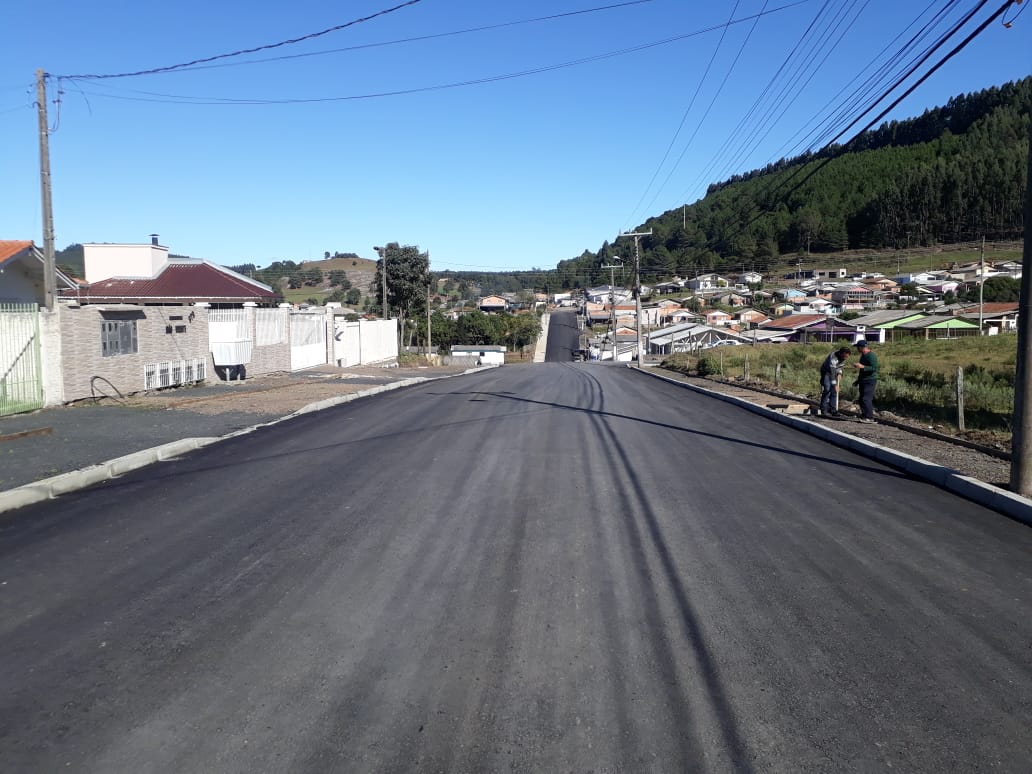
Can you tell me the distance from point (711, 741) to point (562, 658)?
99 cm

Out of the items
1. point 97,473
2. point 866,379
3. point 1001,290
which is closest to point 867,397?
point 866,379

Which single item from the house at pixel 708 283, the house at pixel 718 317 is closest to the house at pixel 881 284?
the house at pixel 718 317

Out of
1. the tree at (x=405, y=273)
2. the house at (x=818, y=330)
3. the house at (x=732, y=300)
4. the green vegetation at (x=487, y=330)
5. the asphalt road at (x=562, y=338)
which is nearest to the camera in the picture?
the tree at (x=405, y=273)

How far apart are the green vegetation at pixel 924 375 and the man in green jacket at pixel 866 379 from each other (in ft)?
5.57

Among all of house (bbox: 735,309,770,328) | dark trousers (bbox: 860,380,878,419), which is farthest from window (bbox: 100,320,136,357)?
house (bbox: 735,309,770,328)

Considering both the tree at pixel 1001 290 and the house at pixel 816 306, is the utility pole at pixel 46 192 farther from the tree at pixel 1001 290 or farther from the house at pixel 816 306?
the house at pixel 816 306

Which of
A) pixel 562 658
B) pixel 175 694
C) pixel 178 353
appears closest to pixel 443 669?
pixel 562 658

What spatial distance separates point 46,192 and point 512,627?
16.6 m

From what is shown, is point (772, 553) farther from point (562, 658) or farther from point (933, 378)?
point (933, 378)

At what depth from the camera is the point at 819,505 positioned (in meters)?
7.63

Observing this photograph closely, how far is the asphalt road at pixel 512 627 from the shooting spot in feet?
10.8

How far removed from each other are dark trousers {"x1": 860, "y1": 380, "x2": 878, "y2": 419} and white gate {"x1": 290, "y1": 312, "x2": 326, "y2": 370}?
2123 centimetres

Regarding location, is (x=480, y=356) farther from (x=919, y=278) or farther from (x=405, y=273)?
(x=919, y=278)

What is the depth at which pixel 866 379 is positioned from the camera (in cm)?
1366
